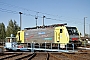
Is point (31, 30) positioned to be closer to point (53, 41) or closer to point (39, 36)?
point (39, 36)

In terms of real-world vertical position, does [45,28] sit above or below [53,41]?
above

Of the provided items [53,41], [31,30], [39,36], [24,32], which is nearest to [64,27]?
[53,41]

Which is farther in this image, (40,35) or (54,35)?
(40,35)

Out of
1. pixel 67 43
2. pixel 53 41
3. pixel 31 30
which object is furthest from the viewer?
pixel 31 30

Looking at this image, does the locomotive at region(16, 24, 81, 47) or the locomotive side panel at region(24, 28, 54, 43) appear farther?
the locomotive side panel at region(24, 28, 54, 43)

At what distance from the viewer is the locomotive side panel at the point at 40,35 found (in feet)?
90.1

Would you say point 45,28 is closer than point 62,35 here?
No

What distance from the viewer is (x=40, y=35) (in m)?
28.9

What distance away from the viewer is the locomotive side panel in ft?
90.1

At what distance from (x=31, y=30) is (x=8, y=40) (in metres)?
4.29

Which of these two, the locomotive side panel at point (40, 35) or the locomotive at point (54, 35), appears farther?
the locomotive side panel at point (40, 35)

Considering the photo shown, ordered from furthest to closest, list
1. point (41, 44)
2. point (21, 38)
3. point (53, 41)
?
point (21, 38), point (41, 44), point (53, 41)

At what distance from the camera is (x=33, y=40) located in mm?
30375

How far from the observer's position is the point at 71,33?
2536cm
